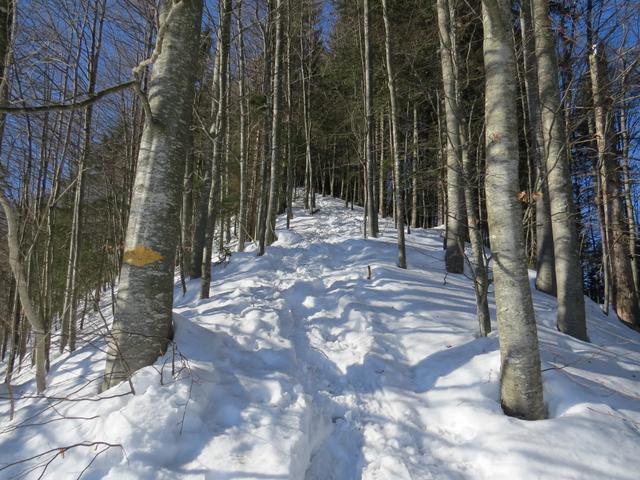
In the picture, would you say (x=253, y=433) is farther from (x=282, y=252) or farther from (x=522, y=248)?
(x=282, y=252)

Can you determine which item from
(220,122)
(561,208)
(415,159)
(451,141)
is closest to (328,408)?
(451,141)

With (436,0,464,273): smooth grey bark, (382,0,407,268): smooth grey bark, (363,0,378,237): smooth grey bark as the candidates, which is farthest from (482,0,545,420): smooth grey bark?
(363,0,378,237): smooth grey bark

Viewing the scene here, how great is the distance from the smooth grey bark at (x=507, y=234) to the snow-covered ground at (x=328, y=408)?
0.25 meters

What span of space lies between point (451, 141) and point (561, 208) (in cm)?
302

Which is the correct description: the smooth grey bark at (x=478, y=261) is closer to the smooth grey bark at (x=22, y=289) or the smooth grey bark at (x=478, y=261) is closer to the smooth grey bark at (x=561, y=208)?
the smooth grey bark at (x=561, y=208)

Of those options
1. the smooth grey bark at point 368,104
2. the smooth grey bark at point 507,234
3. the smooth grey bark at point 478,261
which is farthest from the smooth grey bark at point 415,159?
the smooth grey bark at point 507,234

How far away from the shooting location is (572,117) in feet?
21.1

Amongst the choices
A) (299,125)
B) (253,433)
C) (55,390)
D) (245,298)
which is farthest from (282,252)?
(299,125)

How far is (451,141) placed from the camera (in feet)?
12.4

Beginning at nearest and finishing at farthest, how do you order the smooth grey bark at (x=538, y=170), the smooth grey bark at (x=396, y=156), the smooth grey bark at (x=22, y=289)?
the smooth grey bark at (x=22, y=289)
the smooth grey bark at (x=538, y=170)
the smooth grey bark at (x=396, y=156)

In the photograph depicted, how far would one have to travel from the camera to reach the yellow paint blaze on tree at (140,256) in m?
2.79

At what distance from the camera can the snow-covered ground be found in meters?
2.11

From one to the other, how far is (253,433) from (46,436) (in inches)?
57.1

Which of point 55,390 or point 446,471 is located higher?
point 55,390
